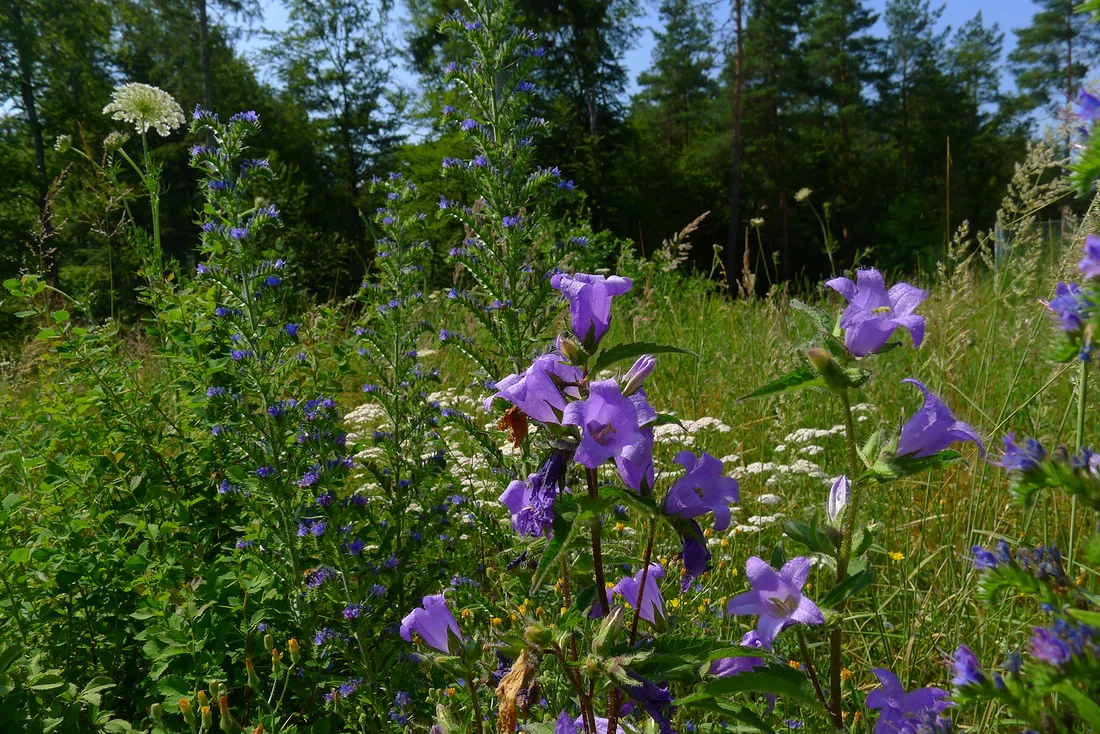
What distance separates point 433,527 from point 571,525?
1759mm

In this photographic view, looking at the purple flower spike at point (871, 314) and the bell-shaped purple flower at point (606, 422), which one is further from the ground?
the purple flower spike at point (871, 314)

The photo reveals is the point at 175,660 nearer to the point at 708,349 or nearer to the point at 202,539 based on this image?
the point at 202,539

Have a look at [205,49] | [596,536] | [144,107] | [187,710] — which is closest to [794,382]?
[596,536]

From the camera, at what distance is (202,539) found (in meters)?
2.58

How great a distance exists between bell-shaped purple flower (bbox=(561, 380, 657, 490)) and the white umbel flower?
3.79 meters

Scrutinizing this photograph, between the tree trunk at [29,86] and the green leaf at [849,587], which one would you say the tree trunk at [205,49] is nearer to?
the tree trunk at [29,86]

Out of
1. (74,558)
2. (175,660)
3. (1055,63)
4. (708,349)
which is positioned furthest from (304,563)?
(1055,63)

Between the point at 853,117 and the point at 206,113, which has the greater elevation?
the point at 853,117

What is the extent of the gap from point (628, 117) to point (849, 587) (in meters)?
27.4

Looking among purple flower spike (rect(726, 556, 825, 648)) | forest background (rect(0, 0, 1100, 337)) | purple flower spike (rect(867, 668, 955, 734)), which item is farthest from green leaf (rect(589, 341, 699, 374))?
forest background (rect(0, 0, 1100, 337))

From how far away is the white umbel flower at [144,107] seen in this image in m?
3.81

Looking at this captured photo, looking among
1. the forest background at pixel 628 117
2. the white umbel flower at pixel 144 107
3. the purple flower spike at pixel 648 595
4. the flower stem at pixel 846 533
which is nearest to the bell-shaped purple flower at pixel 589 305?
the flower stem at pixel 846 533

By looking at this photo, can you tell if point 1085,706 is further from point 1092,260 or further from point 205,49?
point 205,49

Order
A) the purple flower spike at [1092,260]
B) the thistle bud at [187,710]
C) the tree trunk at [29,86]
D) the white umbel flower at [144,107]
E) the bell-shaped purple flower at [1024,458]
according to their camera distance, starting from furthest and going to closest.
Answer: the tree trunk at [29,86] → the white umbel flower at [144,107] → the thistle bud at [187,710] → the bell-shaped purple flower at [1024,458] → the purple flower spike at [1092,260]
